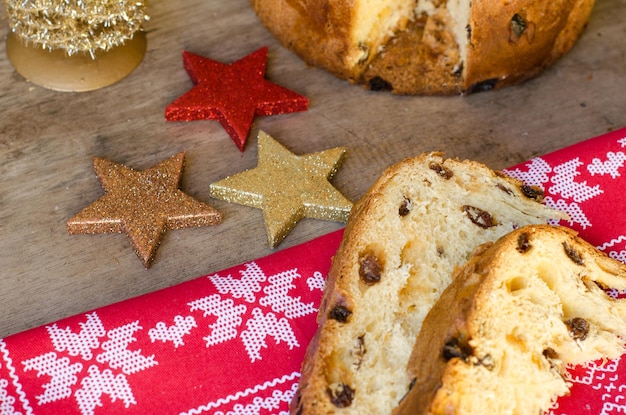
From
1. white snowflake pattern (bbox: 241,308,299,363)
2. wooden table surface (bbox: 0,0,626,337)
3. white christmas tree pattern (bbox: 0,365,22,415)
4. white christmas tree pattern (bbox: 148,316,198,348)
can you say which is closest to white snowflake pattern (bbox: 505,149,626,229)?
wooden table surface (bbox: 0,0,626,337)

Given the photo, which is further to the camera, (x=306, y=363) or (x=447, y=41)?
(x=447, y=41)

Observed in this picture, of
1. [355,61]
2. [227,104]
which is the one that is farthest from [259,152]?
[355,61]

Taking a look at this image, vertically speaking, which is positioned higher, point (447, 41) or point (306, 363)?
point (447, 41)

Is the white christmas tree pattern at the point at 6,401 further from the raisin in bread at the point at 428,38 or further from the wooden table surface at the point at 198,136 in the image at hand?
the raisin in bread at the point at 428,38

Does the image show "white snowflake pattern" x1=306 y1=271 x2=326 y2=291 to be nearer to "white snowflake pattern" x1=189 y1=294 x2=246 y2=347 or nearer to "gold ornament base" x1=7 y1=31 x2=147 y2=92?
"white snowflake pattern" x1=189 y1=294 x2=246 y2=347

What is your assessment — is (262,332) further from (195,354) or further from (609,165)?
(609,165)

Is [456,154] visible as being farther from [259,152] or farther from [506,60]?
[259,152]

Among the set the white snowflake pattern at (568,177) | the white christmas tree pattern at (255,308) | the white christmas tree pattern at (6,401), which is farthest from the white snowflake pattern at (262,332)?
the white snowflake pattern at (568,177)
